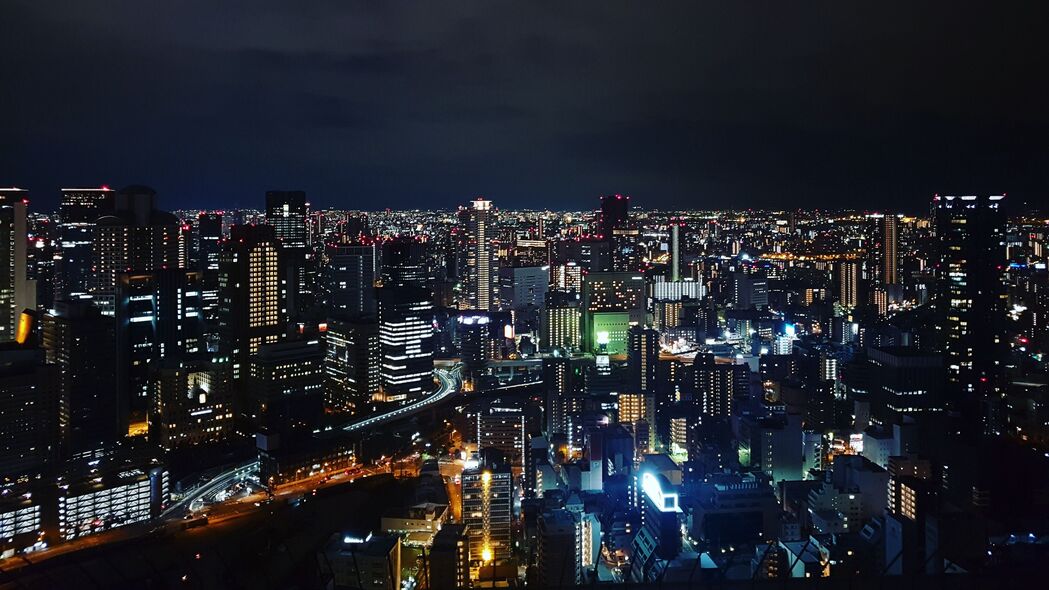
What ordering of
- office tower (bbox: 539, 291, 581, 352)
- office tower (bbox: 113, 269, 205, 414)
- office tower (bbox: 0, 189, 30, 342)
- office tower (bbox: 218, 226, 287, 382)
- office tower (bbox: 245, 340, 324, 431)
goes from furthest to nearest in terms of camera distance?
office tower (bbox: 539, 291, 581, 352), office tower (bbox: 218, 226, 287, 382), office tower (bbox: 113, 269, 205, 414), office tower (bbox: 0, 189, 30, 342), office tower (bbox: 245, 340, 324, 431)

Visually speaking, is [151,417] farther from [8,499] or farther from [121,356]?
[8,499]

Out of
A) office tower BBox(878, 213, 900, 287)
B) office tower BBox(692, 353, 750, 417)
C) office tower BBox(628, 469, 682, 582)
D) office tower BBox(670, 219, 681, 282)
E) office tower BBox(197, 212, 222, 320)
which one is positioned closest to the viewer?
office tower BBox(628, 469, 682, 582)

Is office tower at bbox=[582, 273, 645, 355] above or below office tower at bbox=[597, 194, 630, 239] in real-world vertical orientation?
below

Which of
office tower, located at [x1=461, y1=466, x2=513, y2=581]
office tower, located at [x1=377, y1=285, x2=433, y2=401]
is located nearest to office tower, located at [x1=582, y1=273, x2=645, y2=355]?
office tower, located at [x1=377, y1=285, x2=433, y2=401]

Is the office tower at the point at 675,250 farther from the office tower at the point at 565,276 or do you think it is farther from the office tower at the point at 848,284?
the office tower at the point at 848,284

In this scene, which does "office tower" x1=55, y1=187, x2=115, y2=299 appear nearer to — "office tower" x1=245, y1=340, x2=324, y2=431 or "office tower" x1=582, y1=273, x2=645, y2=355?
"office tower" x1=245, y1=340, x2=324, y2=431

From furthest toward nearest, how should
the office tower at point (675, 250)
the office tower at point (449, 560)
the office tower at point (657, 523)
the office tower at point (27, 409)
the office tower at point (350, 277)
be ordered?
Answer: the office tower at point (675, 250) → the office tower at point (350, 277) → the office tower at point (27, 409) → the office tower at point (657, 523) → the office tower at point (449, 560)

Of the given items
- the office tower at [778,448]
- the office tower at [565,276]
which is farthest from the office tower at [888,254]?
the office tower at [778,448]

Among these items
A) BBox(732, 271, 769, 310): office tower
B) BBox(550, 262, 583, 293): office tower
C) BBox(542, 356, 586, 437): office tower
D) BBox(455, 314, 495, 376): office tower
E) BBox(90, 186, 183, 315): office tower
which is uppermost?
BBox(90, 186, 183, 315): office tower
